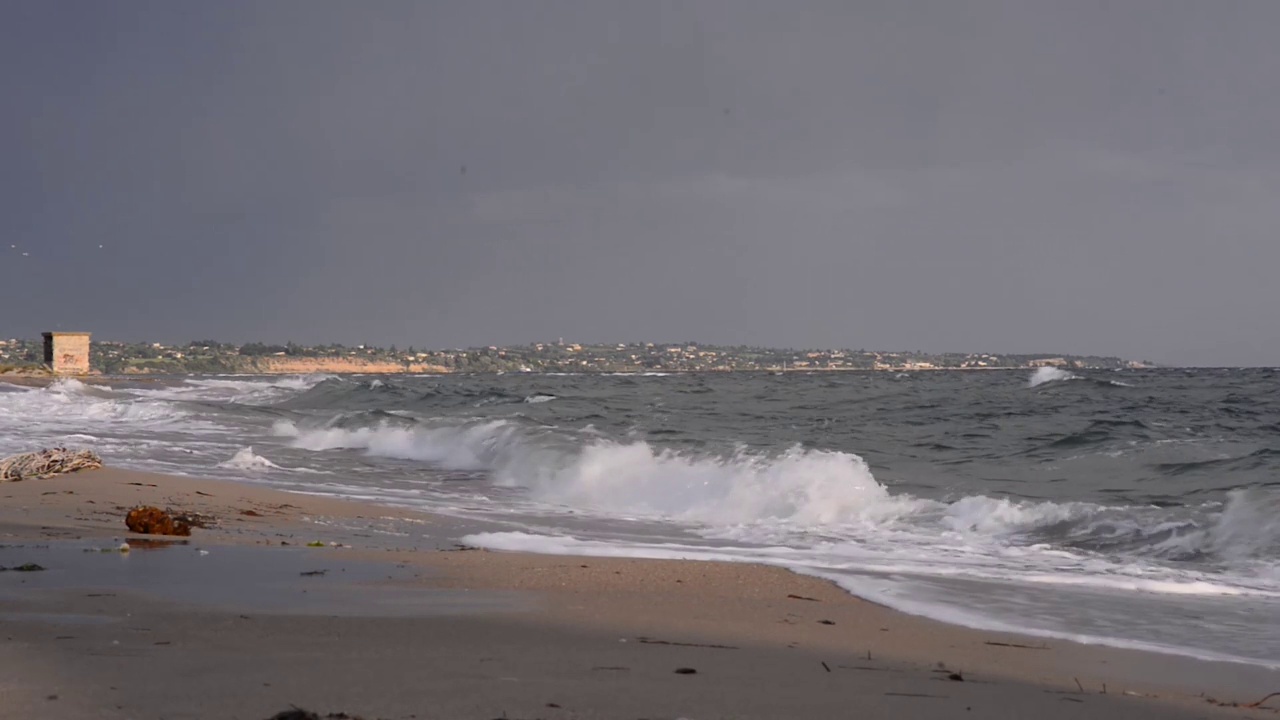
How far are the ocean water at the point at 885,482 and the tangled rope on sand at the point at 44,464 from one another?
236 centimetres

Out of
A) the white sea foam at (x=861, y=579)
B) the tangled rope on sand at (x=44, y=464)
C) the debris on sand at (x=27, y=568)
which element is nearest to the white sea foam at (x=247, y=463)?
the tangled rope on sand at (x=44, y=464)

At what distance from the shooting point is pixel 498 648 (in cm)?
442

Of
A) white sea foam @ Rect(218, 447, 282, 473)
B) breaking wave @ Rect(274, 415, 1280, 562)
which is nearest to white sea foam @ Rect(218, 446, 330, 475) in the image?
white sea foam @ Rect(218, 447, 282, 473)

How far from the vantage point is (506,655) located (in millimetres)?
4285

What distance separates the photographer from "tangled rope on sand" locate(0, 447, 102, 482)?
35.7 ft

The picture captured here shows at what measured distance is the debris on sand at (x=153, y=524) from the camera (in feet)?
25.5

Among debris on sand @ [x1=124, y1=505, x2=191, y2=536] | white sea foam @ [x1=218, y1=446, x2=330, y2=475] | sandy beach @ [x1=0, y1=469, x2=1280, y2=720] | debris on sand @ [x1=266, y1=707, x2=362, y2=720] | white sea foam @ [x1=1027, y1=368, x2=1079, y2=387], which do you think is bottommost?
sandy beach @ [x1=0, y1=469, x2=1280, y2=720]

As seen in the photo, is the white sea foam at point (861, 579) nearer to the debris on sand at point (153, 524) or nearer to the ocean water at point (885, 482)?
the ocean water at point (885, 482)

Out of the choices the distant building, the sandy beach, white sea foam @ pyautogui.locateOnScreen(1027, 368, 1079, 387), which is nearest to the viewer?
the sandy beach

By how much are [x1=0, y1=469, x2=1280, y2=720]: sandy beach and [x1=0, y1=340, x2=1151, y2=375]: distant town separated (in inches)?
2860

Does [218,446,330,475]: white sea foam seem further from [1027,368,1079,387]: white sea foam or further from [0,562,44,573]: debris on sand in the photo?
[1027,368,1079,387]: white sea foam

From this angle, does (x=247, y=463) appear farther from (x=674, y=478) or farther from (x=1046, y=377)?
(x=1046, y=377)

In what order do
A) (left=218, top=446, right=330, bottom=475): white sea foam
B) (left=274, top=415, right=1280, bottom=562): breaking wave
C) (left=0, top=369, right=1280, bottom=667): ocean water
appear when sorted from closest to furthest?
1. (left=0, top=369, right=1280, bottom=667): ocean water
2. (left=274, top=415, right=1280, bottom=562): breaking wave
3. (left=218, top=446, right=330, bottom=475): white sea foam

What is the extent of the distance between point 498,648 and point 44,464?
28.9 ft
